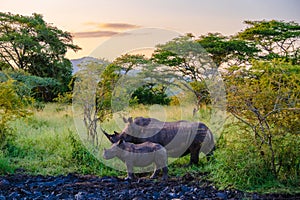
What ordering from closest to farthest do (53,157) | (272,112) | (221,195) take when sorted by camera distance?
1. (221,195)
2. (272,112)
3. (53,157)

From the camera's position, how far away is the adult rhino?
328 inches

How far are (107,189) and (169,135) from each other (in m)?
2.04

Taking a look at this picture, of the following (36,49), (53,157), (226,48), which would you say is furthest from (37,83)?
(53,157)

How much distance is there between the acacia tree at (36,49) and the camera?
27391 millimetres

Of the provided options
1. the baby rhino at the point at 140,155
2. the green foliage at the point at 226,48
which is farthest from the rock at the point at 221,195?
the green foliage at the point at 226,48

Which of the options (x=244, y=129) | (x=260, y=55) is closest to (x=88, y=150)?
(x=244, y=129)

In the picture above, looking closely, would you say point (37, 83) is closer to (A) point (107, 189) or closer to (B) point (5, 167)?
(B) point (5, 167)

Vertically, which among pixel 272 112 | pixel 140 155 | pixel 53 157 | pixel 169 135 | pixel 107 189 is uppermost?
pixel 272 112

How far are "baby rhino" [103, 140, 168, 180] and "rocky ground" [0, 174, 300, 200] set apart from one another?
0.82 ft

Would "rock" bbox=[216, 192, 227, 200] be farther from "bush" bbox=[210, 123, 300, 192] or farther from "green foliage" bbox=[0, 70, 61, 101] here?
"green foliage" bbox=[0, 70, 61, 101]

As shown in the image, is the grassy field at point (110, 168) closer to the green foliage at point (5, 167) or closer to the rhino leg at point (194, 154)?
the green foliage at point (5, 167)

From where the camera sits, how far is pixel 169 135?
837cm

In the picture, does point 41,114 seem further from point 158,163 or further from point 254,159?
point 254,159

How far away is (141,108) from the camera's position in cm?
1361
